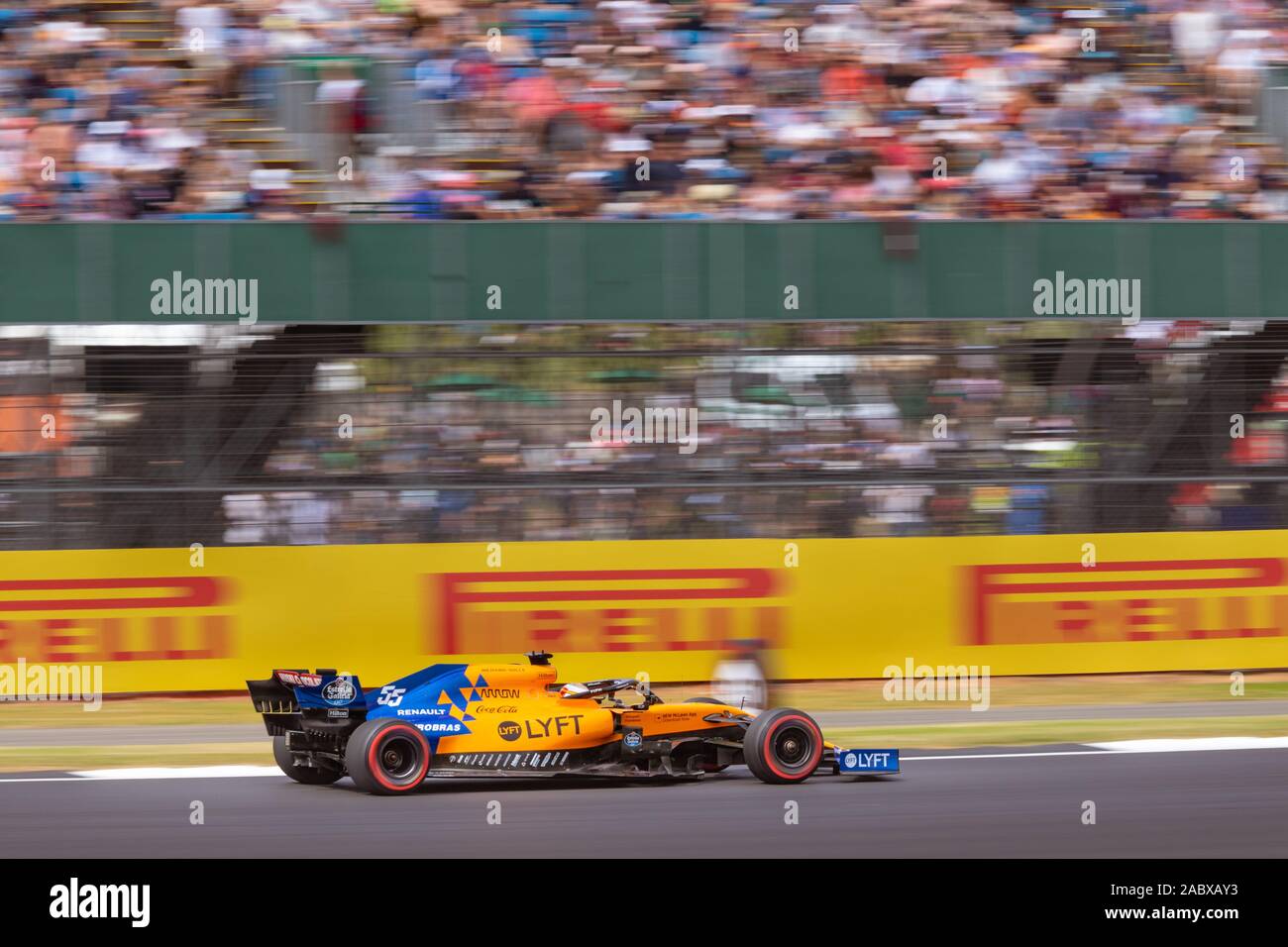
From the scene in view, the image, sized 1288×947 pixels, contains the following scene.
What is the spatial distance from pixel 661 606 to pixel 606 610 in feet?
1.40

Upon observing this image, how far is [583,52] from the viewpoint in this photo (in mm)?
14469

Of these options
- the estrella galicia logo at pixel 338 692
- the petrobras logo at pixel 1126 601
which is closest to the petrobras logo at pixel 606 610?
the petrobras logo at pixel 1126 601

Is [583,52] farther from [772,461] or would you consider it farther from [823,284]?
[772,461]

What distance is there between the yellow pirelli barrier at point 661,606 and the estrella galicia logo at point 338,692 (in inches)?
157

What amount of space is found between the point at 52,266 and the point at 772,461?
580cm

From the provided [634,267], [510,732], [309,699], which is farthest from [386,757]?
[634,267]

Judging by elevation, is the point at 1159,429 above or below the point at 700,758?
above

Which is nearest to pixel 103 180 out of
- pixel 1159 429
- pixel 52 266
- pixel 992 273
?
pixel 52 266

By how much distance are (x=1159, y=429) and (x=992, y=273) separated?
185cm

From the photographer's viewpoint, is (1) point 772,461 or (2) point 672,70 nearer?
(1) point 772,461

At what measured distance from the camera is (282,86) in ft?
45.1
